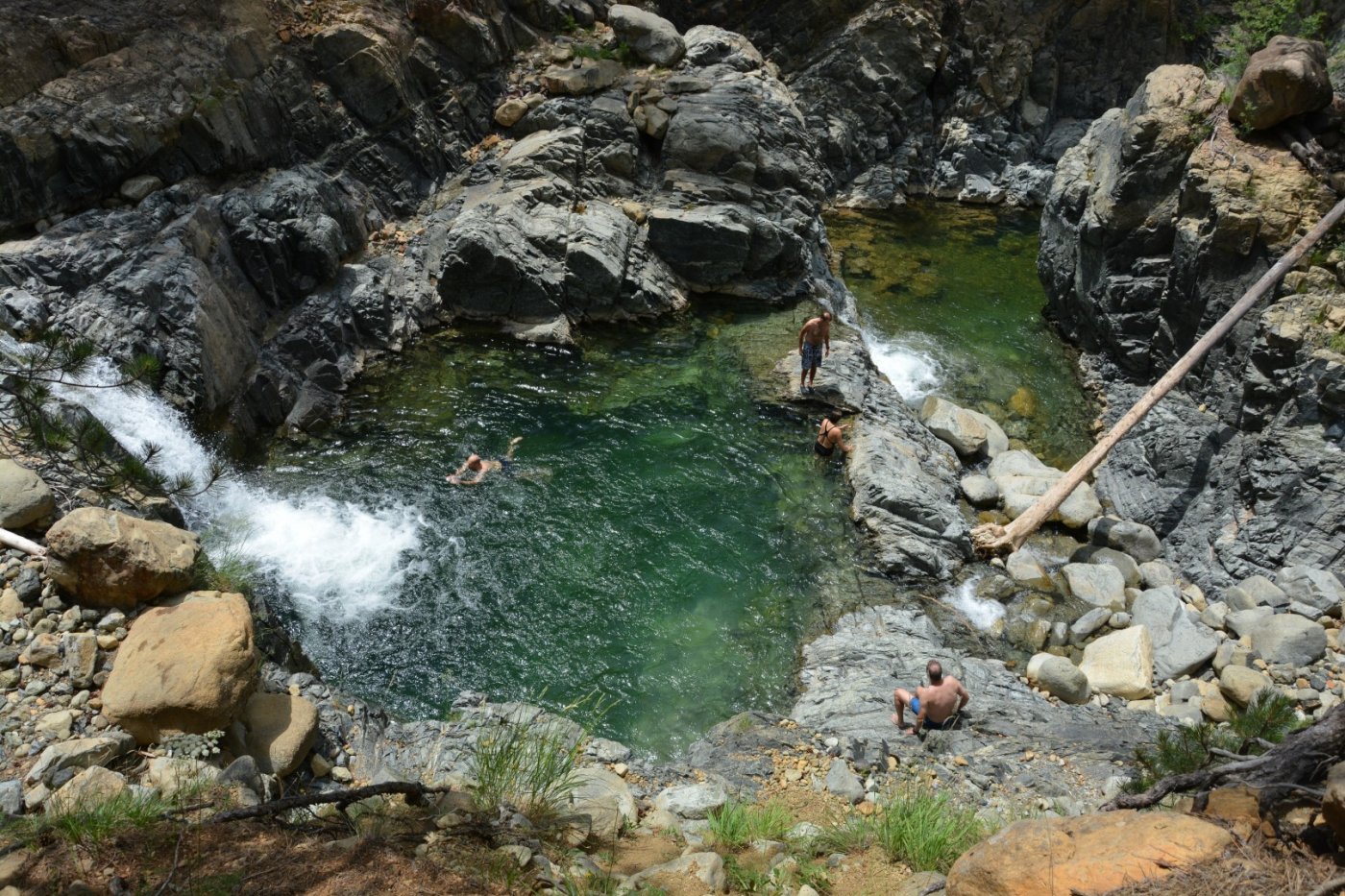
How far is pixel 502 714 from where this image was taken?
7828mm

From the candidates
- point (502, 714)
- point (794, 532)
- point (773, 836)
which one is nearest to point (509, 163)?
point (794, 532)

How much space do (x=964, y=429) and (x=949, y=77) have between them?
16996mm

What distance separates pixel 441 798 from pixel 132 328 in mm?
9705

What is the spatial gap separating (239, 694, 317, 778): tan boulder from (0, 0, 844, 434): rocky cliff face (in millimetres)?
6963

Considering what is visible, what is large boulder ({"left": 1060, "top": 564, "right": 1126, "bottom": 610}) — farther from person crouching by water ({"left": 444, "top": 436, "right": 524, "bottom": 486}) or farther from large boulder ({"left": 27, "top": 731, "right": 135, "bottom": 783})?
large boulder ({"left": 27, "top": 731, "right": 135, "bottom": 783})

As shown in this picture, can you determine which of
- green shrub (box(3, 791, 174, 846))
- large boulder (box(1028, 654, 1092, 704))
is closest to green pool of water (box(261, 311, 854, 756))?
large boulder (box(1028, 654, 1092, 704))

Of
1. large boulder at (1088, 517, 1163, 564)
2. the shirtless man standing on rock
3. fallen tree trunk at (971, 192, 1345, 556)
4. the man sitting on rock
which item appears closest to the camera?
the man sitting on rock

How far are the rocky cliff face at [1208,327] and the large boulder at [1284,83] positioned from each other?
1.55 ft

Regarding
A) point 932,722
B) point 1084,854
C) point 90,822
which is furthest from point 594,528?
point 1084,854

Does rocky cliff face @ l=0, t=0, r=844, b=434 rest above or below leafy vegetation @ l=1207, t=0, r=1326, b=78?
below

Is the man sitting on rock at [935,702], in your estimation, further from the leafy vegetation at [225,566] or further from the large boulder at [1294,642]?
the leafy vegetation at [225,566]

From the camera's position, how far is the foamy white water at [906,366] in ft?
50.8

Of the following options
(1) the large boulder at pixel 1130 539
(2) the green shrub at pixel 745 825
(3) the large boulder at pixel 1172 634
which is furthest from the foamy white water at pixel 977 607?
(2) the green shrub at pixel 745 825

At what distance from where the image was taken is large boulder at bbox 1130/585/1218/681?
9.25 meters
